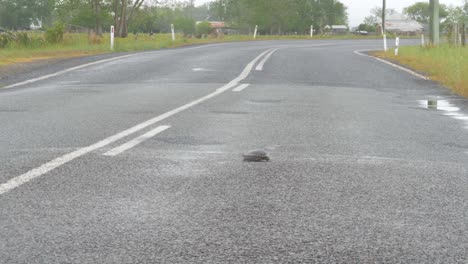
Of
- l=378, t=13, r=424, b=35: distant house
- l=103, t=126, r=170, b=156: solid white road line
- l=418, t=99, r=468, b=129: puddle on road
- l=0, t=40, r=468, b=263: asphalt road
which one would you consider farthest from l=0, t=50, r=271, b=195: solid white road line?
l=378, t=13, r=424, b=35: distant house

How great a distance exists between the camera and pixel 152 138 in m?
6.81

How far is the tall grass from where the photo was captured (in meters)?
14.4

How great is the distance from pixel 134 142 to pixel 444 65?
46.2 feet

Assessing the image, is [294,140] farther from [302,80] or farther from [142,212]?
[302,80]

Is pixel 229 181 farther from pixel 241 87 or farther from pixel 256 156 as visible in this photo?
pixel 241 87

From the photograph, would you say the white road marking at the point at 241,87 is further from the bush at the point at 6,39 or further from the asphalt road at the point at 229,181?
the bush at the point at 6,39

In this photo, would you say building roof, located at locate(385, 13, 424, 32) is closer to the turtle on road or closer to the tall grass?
the tall grass

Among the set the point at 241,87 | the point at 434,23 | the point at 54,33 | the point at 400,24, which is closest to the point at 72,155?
the point at 241,87

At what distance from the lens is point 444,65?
18.7 metres

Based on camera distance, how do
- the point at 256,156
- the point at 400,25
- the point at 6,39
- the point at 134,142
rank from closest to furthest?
the point at 256,156 → the point at 134,142 → the point at 6,39 → the point at 400,25

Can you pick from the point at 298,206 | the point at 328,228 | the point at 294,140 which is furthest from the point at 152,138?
the point at 328,228

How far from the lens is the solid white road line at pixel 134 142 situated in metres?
5.93

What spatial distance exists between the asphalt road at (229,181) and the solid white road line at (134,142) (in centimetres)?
2

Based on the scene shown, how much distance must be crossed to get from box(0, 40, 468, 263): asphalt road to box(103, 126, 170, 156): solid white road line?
0.06 ft
